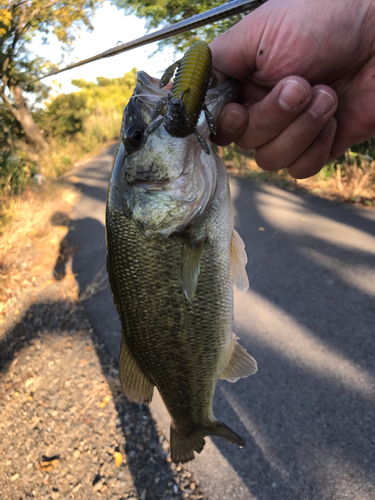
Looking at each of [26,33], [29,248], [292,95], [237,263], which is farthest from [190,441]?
[26,33]

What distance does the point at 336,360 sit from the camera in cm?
323

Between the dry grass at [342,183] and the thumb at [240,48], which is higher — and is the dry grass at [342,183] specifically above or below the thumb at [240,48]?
below

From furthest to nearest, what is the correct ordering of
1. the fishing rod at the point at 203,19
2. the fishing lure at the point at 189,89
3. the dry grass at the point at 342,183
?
the dry grass at the point at 342,183, the fishing rod at the point at 203,19, the fishing lure at the point at 189,89

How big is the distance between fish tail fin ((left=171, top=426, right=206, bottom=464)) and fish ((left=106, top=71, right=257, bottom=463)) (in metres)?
0.22

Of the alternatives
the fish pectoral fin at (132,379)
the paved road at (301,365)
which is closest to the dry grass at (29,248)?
the paved road at (301,365)

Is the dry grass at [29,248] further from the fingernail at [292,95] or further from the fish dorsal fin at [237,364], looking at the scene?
the fingernail at [292,95]

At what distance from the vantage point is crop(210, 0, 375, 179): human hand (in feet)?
4.76

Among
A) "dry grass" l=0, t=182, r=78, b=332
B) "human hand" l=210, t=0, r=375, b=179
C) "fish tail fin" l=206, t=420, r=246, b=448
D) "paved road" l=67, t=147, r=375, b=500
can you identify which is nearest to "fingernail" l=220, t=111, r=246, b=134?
"human hand" l=210, t=0, r=375, b=179

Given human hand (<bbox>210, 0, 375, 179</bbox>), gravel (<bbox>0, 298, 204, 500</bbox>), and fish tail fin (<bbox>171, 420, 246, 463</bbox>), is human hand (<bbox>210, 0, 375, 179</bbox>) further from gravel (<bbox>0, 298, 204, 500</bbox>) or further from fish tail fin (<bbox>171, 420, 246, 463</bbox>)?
gravel (<bbox>0, 298, 204, 500</bbox>)

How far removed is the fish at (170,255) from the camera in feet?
4.35

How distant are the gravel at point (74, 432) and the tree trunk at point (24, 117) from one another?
15187 millimetres

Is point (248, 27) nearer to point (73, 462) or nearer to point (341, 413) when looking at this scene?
point (341, 413)

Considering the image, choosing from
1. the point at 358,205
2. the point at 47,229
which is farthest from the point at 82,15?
the point at 358,205

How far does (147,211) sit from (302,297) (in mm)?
3415
